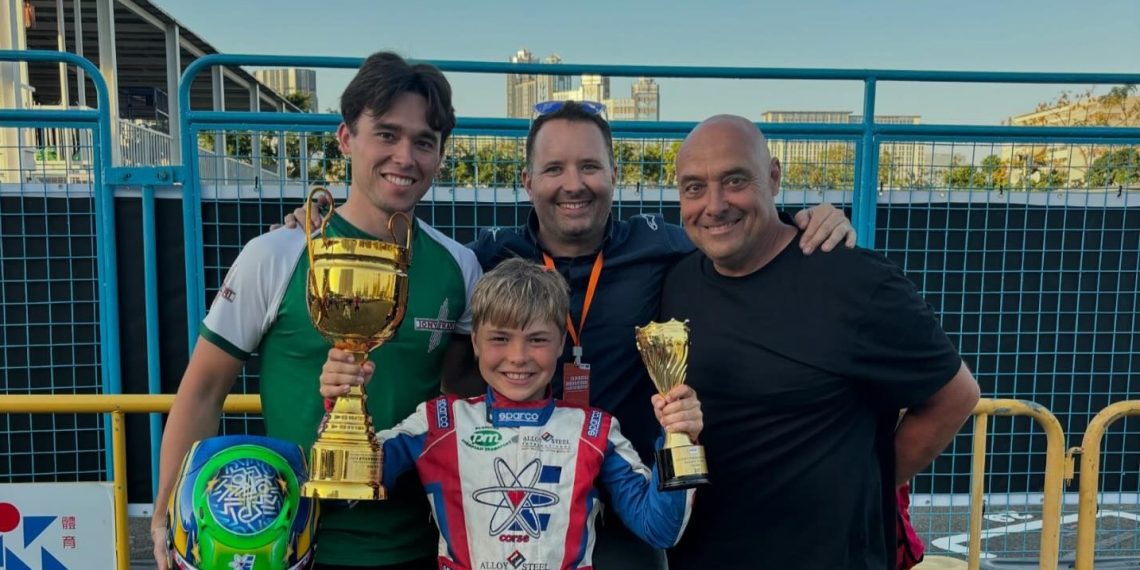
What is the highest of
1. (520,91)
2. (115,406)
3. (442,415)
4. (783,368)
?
(520,91)

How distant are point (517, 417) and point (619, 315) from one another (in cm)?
50

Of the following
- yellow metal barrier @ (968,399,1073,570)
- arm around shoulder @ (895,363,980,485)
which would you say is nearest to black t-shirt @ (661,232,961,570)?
arm around shoulder @ (895,363,980,485)

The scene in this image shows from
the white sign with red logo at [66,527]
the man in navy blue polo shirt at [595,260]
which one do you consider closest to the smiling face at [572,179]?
the man in navy blue polo shirt at [595,260]

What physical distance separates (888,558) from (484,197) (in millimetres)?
3048

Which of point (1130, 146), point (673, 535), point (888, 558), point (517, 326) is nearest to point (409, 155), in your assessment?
point (517, 326)

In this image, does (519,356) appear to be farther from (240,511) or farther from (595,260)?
(240,511)

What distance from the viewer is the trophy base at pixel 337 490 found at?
1685 mm

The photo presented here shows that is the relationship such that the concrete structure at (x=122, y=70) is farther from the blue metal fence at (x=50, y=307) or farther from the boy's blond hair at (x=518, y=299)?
the boy's blond hair at (x=518, y=299)

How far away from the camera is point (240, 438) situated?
1741mm

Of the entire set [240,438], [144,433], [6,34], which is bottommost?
[144,433]

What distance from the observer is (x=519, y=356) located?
1936 mm

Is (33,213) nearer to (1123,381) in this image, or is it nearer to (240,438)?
(240,438)

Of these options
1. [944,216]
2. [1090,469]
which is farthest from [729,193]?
Result: [944,216]

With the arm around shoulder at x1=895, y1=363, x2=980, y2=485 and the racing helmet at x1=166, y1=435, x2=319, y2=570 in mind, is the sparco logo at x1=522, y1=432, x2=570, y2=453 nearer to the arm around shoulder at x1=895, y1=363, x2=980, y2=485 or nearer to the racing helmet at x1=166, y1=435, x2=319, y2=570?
the racing helmet at x1=166, y1=435, x2=319, y2=570
